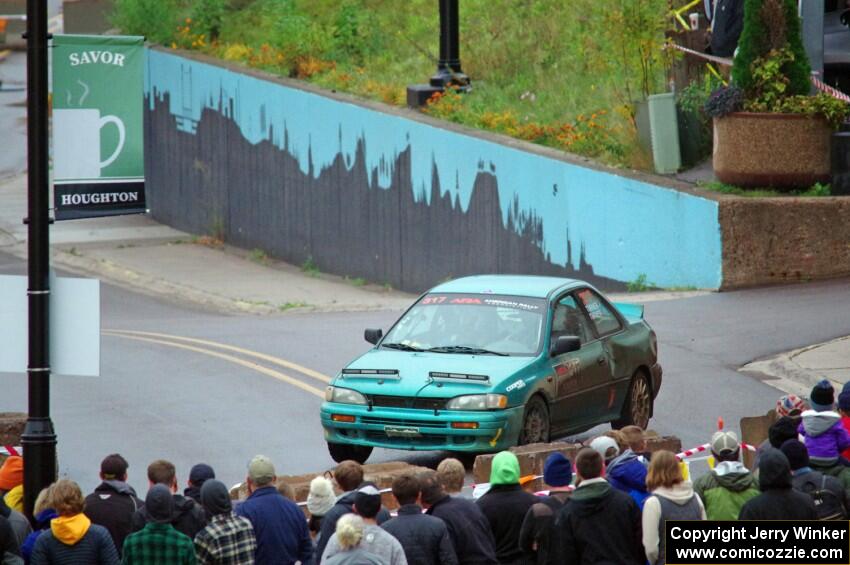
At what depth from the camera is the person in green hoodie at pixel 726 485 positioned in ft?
28.0

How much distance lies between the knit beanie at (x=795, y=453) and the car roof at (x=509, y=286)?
4956 millimetres

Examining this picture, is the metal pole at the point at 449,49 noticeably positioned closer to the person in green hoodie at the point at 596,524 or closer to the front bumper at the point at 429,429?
the front bumper at the point at 429,429

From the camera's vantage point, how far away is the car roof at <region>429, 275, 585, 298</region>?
1385cm

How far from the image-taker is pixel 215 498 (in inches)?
320

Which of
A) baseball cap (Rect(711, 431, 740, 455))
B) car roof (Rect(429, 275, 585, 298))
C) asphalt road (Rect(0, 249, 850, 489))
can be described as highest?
car roof (Rect(429, 275, 585, 298))

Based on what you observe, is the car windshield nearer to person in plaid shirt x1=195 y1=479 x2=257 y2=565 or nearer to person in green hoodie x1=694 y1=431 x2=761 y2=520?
person in green hoodie x1=694 y1=431 x2=761 y2=520

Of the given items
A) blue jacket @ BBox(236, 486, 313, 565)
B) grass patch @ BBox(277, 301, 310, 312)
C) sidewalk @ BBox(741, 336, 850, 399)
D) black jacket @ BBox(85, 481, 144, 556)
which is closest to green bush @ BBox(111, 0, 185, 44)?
grass patch @ BBox(277, 301, 310, 312)

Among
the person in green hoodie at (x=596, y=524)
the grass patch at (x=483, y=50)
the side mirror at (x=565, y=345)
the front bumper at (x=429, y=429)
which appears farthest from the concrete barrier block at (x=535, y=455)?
the grass patch at (x=483, y=50)

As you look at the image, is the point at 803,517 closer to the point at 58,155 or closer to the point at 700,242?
the point at 58,155

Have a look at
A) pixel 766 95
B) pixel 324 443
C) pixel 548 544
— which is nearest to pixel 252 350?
pixel 324 443

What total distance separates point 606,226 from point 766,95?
3.27 m

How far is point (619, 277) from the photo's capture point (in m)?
24.0

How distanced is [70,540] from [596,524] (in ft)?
8.97

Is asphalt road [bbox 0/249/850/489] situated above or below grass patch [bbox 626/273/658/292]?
below
